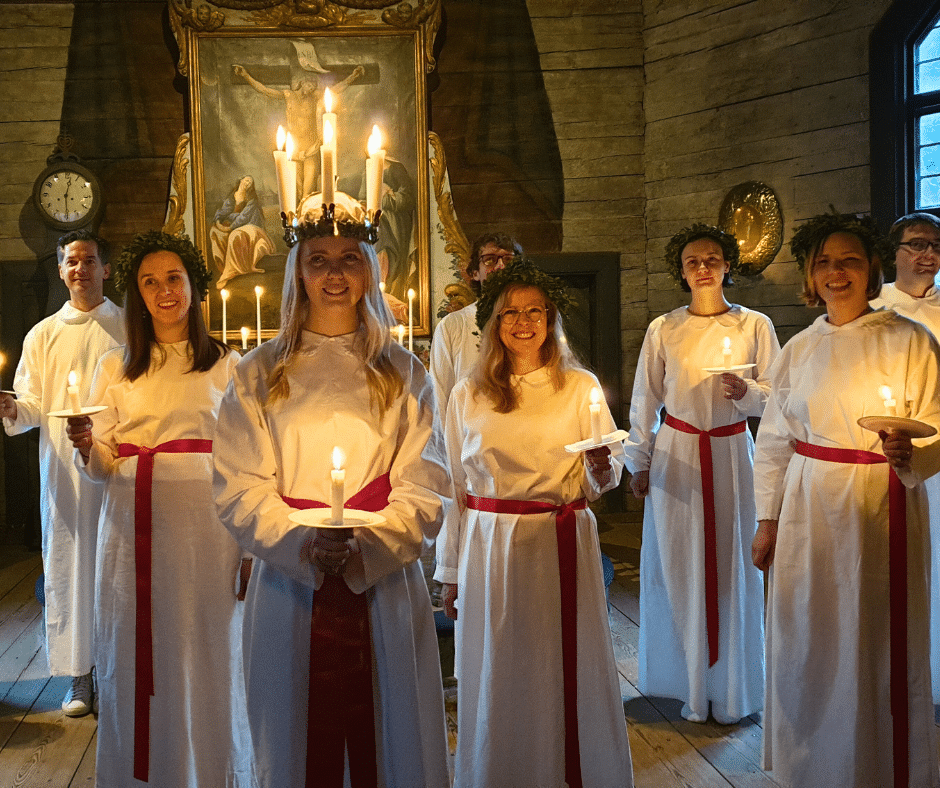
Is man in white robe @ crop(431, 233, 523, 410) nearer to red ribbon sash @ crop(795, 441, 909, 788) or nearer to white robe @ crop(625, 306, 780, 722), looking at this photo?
white robe @ crop(625, 306, 780, 722)

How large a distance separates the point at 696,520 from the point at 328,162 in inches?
114

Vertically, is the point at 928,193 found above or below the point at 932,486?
above

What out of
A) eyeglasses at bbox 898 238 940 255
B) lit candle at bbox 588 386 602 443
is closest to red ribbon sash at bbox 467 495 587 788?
lit candle at bbox 588 386 602 443

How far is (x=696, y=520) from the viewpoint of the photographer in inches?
181

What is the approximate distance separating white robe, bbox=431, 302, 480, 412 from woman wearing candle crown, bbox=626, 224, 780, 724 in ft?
4.11

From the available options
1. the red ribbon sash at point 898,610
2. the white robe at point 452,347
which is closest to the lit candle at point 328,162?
the red ribbon sash at point 898,610

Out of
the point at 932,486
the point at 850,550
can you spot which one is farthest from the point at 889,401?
the point at 932,486

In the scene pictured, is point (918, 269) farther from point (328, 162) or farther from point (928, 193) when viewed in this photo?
point (328, 162)

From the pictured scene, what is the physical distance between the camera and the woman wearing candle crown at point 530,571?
3385 millimetres

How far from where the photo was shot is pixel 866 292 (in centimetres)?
367

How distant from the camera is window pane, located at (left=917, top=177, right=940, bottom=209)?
6742 millimetres

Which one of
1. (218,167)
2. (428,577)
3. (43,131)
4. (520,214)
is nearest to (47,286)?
(43,131)

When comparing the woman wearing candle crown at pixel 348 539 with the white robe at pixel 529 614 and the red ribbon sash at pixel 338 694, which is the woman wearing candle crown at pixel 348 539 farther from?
the white robe at pixel 529 614

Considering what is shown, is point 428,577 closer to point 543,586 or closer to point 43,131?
point 543,586
